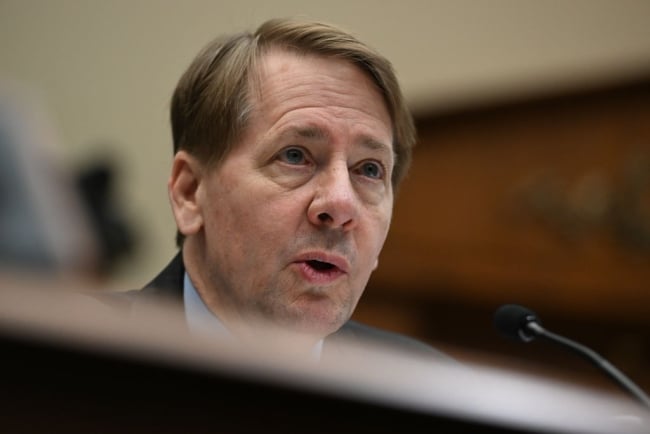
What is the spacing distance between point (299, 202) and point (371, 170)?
0.17m

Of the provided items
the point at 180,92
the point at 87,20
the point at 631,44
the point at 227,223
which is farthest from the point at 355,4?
the point at 631,44

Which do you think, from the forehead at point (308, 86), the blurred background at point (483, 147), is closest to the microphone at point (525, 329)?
the forehead at point (308, 86)

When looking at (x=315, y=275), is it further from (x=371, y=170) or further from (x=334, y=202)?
(x=371, y=170)

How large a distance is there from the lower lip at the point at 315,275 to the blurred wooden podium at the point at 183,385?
2.55 ft

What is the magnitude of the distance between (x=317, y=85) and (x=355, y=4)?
3.95ft

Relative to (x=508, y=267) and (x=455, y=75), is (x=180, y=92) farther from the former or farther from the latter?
(x=455, y=75)

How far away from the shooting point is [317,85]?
1.69 meters

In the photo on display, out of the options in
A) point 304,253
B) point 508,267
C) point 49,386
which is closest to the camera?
point 49,386

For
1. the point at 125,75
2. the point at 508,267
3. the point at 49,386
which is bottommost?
the point at 49,386

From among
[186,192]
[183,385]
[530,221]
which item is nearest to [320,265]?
[186,192]

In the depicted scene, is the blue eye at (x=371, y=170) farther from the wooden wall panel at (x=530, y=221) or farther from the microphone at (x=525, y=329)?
the wooden wall panel at (x=530, y=221)

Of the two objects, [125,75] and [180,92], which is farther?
[125,75]

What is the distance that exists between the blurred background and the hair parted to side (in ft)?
6.22

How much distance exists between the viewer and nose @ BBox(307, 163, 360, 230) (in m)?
1.61
